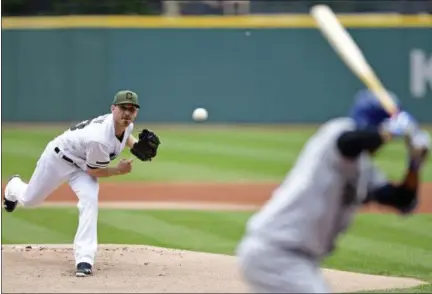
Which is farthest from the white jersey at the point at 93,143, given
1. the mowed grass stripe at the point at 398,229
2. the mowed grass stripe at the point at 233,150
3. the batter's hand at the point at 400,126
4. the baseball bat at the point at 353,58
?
the mowed grass stripe at the point at 233,150

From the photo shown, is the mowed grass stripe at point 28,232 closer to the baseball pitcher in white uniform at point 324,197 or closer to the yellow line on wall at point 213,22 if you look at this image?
the baseball pitcher in white uniform at point 324,197

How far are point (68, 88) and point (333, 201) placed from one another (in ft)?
58.0

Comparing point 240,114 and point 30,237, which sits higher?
point 240,114

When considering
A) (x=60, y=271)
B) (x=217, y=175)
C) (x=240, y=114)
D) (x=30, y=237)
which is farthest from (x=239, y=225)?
(x=240, y=114)

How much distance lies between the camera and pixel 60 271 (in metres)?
7.93

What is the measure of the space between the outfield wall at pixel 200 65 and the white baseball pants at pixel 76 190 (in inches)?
519

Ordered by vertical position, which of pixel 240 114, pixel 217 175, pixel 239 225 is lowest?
pixel 239 225

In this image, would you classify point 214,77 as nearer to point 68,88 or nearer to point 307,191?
point 68,88

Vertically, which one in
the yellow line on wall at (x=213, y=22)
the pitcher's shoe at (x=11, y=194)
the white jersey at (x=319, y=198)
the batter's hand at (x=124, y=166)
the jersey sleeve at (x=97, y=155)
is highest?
the yellow line on wall at (x=213, y=22)

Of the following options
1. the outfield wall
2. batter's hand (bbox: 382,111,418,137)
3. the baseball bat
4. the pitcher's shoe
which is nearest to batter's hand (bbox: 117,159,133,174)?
the pitcher's shoe

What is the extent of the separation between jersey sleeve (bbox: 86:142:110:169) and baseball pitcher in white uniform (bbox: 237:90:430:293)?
3.29 m

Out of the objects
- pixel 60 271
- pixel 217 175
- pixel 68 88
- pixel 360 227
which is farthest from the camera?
pixel 68 88

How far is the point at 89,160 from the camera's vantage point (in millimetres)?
7883

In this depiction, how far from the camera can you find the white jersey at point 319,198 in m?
4.43
